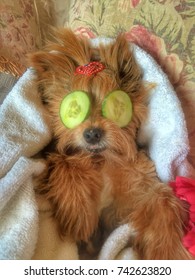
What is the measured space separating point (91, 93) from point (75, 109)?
0.06 m

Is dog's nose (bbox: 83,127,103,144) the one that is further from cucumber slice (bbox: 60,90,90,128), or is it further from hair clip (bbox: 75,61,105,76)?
hair clip (bbox: 75,61,105,76)

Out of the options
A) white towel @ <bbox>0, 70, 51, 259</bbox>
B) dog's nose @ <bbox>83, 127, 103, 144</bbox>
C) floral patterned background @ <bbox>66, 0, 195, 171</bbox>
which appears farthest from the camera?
floral patterned background @ <bbox>66, 0, 195, 171</bbox>

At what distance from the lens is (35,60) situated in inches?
36.5

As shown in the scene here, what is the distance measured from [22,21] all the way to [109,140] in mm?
624

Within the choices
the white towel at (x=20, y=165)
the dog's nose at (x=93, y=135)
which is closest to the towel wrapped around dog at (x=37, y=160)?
the white towel at (x=20, y=165)

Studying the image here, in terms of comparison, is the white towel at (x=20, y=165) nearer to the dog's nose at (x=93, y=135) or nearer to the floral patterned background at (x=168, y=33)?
the dog's nose at (x=93, y=135)

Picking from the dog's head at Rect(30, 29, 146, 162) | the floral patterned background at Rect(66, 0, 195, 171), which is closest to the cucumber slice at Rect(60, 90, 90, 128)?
the dog's head at Rect(30, 29, 146, 162)

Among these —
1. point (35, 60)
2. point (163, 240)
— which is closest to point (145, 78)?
point (35, 60)

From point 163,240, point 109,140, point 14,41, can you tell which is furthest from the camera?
point 14,41

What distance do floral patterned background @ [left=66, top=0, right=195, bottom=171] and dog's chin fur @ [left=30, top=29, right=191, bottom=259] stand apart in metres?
0.08

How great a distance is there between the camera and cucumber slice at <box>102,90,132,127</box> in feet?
2.78

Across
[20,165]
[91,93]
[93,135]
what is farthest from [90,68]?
[20,165]

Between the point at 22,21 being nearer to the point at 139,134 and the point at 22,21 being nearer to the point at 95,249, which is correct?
the point at 139,134

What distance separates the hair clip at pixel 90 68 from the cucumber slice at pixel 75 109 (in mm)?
53
